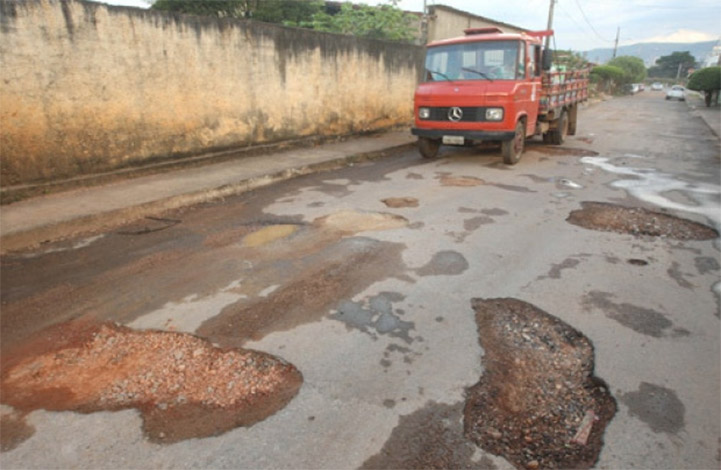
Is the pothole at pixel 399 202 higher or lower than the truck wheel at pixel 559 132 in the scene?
lower

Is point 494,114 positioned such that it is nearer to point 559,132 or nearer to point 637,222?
point 637,222

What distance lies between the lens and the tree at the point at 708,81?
87.5ft

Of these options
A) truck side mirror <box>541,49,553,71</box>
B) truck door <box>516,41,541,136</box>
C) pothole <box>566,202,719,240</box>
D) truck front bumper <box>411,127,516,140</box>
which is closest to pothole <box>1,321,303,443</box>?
pothole <box>566,202,719,240</box>

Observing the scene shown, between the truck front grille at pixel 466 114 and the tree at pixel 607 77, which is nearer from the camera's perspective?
the truck front grille at pixel 466 114

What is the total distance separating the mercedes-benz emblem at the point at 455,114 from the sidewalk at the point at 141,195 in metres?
2.23

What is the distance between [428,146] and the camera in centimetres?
951

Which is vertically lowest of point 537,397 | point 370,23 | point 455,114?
point 537,397

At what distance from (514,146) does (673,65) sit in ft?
405

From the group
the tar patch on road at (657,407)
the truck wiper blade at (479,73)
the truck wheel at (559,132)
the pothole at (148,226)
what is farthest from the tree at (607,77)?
the tar patch on road at (657,407)

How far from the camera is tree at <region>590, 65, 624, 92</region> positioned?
4416 cm

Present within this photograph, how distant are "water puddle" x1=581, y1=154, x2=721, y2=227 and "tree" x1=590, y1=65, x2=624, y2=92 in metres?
40.4

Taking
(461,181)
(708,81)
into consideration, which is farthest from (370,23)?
(708,81)

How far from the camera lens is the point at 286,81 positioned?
9727 mm

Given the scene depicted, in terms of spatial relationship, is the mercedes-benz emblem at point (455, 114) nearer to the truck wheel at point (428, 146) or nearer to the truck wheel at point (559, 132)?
the truck wheel at point (428, 146)
